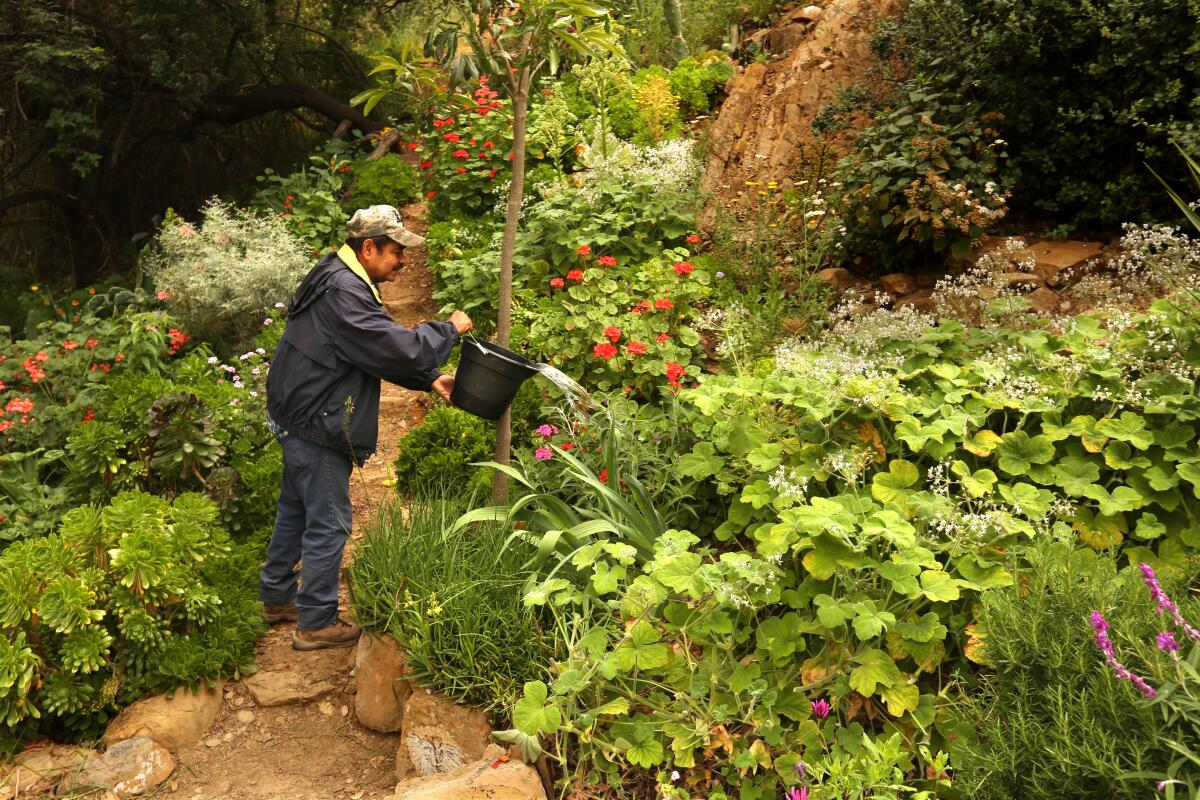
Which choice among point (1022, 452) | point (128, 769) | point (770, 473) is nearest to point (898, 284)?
point (1022, 452)

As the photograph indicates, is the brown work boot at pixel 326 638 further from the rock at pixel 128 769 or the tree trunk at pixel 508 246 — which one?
the tree trunk at pixel 508 246

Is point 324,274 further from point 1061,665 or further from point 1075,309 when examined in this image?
point 1075,309

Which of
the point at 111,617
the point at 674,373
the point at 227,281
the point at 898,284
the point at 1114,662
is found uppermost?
the point at 1114,662

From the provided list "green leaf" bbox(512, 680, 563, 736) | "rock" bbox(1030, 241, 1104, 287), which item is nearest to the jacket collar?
"green leaf" bbox(512, 680, 563, 736)

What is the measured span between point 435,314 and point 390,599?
4088 millimetres

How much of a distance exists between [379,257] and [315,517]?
1150mm

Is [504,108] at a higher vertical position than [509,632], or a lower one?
higher

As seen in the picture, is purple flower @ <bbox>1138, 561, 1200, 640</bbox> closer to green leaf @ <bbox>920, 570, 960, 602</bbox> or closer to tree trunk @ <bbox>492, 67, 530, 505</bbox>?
green leaf @ <bbox>920, 570, 960, 602</bbox>

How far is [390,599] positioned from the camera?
3766 millimetres

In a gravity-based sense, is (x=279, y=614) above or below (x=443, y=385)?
below

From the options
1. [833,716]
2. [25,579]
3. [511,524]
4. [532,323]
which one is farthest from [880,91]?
[25,579]

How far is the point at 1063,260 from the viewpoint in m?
5.43

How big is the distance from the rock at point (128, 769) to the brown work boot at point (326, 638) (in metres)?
0.69

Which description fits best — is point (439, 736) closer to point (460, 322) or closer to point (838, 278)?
point (460, 322)
